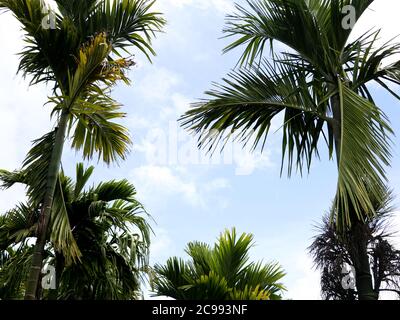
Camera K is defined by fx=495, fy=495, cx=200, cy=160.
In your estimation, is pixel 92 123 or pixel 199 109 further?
pixel 92 123

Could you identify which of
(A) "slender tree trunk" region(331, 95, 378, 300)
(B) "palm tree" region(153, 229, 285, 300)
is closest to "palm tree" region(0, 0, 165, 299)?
(B) "palm tree" region(153, 229, 285, 300)

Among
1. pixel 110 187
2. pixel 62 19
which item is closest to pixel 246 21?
pixel 62 19

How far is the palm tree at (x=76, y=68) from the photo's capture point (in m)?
5.26

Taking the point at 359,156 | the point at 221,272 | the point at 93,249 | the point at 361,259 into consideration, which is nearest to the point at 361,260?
the point at 361,259

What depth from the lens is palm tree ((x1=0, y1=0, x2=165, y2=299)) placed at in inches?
207

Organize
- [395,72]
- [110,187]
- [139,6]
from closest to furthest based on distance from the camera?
[395,72], [139,6], [110,187]

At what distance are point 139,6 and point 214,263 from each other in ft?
11.2

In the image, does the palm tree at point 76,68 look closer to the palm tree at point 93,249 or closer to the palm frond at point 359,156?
the palm tree at point 93,249

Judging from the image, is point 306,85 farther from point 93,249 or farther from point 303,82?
point 93,249

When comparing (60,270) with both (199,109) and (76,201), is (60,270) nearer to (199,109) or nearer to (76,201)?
(76,201)

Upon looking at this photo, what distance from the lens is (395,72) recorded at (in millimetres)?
4312

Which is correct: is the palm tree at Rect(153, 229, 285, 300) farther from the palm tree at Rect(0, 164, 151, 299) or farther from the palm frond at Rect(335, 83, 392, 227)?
the palm frond at Rect(335, 83, 392, 227)

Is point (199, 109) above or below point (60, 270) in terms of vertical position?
above

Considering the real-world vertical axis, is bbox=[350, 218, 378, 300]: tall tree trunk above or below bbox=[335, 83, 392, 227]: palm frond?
below
